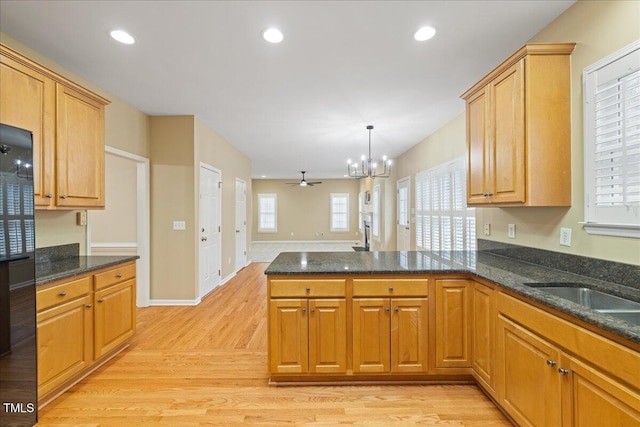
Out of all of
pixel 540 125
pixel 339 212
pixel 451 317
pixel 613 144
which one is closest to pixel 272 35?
pixel 540 125

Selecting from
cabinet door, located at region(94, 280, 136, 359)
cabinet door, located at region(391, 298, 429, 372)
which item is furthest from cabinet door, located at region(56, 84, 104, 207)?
cabinet door, located at region(391, 298, 429, 372)

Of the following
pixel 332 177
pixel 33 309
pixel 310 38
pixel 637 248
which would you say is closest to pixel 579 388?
pixel 637 248

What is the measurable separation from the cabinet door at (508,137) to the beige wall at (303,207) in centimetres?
976

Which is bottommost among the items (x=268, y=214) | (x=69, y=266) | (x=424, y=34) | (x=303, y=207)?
(x=69, y=266)

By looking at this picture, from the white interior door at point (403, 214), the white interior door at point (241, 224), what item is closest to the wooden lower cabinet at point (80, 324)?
the white interior door at point (241, 224)

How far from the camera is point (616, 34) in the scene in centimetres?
168

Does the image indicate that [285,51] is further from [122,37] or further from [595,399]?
[595,399]

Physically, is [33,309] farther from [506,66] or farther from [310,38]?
[506,66]

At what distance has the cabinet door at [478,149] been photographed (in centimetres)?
237

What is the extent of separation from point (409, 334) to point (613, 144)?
5.74ft

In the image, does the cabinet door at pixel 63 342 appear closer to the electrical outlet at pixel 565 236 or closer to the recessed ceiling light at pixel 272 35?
the recessed ceiling light at pixel 272 35

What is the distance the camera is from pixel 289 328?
2188 millimetres

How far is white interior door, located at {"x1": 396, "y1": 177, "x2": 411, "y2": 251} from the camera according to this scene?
21.0ft

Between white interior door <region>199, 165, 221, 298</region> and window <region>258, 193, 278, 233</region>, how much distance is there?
6880 millimetres
